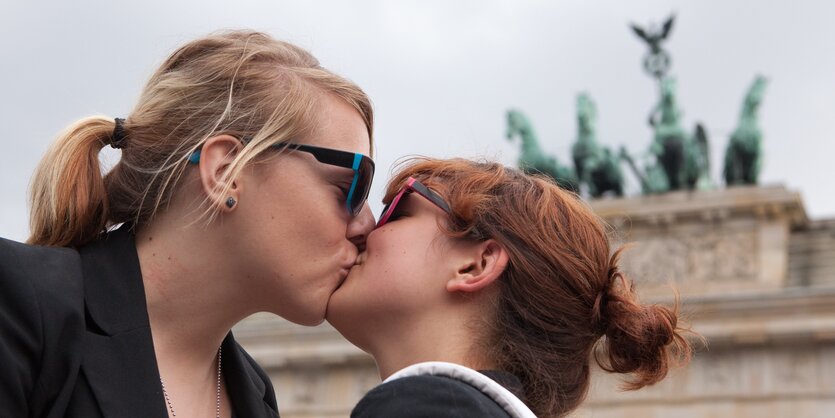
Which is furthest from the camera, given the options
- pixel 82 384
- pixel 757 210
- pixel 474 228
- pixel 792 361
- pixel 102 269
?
pixel 757 210

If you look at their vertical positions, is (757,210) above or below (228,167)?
below

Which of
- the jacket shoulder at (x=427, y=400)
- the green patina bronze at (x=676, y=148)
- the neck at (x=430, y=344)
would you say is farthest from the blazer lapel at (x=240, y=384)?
the green patina bronze at (x=676, y=148)

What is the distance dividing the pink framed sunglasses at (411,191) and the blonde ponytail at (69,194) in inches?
24.7

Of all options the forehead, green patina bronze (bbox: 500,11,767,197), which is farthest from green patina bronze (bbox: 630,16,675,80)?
the forehead

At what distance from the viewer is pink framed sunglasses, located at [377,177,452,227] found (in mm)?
2939

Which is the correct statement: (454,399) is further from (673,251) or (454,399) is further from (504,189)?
(673,251)

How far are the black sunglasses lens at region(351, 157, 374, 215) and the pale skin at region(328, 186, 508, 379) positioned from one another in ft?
0.42

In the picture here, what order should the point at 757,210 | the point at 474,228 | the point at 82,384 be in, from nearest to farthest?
the point at 82,384
the point at 474,228
the point at 757,210

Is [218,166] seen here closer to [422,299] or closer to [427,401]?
[422,299]

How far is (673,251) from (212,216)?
808 inches

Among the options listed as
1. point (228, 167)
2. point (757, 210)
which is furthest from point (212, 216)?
point (757, 210)

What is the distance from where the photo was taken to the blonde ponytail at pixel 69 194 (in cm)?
264

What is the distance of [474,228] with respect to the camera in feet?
9.39

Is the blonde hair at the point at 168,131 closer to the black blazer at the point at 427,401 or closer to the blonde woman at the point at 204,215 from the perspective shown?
the blonde woman at the point at 204,215
